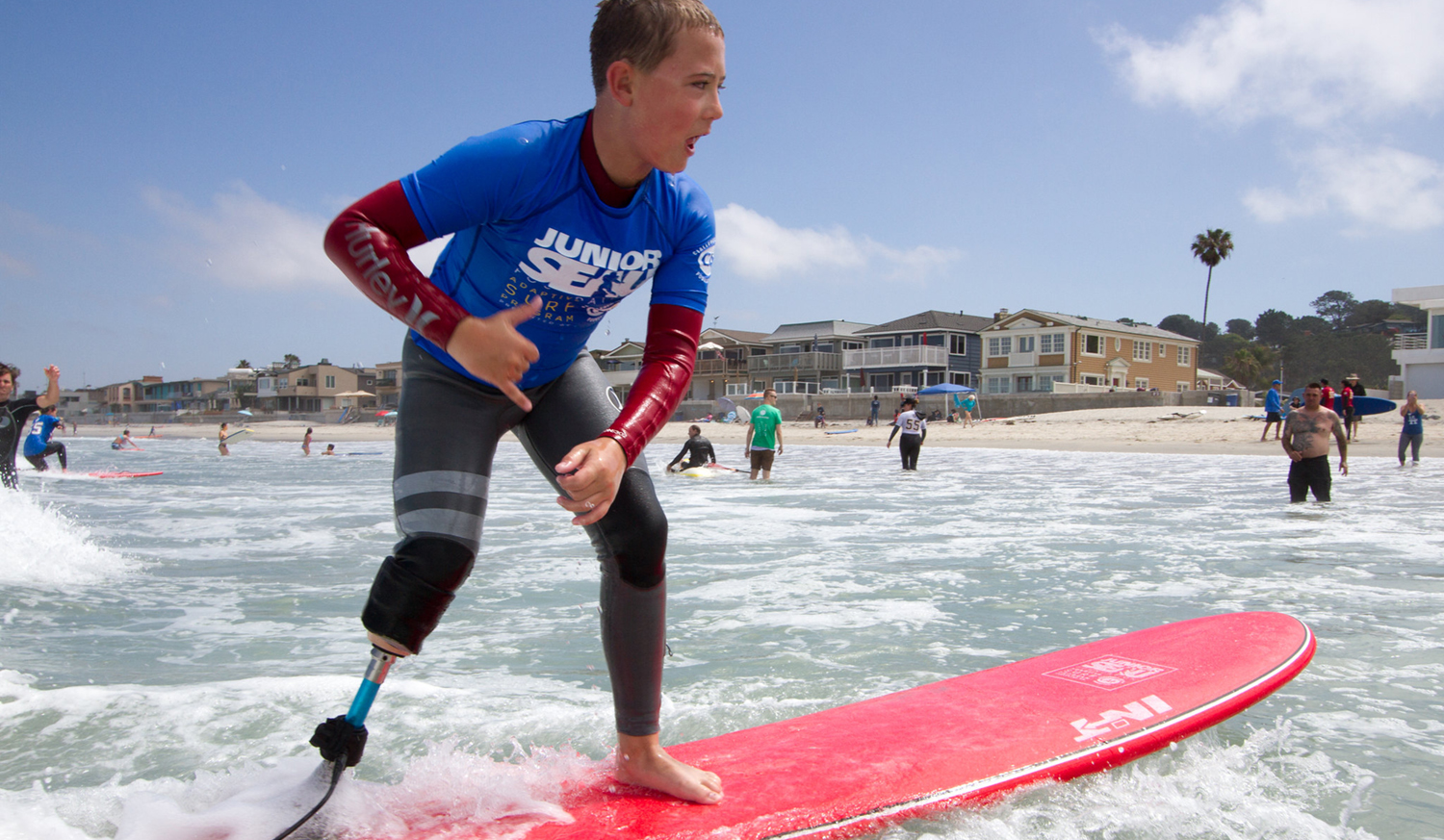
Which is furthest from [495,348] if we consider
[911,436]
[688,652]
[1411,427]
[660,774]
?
[1411,427]

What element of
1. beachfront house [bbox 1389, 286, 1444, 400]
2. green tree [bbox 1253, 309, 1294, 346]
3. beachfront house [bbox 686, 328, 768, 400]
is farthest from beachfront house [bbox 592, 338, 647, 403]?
green tree [bbox 1253, 309, 1294, 346]

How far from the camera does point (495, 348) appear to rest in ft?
4.84

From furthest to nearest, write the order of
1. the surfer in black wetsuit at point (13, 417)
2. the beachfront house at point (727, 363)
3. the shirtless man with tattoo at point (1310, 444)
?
the beachfront house at point (727, 363) < the shirtless man with tattoo at point (1310, 444) < the surfer in black wetsuit at point (13, 417)

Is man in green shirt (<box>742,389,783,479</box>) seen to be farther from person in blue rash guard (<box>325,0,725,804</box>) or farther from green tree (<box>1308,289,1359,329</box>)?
green tree (<box>1308,289,1359,329</box>)

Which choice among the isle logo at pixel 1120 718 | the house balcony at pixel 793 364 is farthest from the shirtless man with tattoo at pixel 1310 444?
the house balcony at pixel 793 364

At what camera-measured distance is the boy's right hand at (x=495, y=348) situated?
147 centimetres

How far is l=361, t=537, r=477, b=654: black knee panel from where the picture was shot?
1.76 metres

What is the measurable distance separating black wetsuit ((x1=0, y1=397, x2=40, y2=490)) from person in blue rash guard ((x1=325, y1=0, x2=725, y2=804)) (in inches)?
348

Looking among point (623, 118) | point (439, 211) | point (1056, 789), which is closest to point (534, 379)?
point (439, 211)

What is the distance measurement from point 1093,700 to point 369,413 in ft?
216

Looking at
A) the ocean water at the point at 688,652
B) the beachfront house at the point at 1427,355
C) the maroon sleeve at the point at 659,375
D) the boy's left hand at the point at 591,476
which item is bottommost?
the ocean water at the point at 688,652

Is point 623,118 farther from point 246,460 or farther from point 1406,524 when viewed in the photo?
point 246,460

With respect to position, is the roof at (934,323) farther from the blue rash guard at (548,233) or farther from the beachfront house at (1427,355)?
the blue rash guard at (548,233)

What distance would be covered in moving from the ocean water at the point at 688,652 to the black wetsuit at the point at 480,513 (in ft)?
1.33
